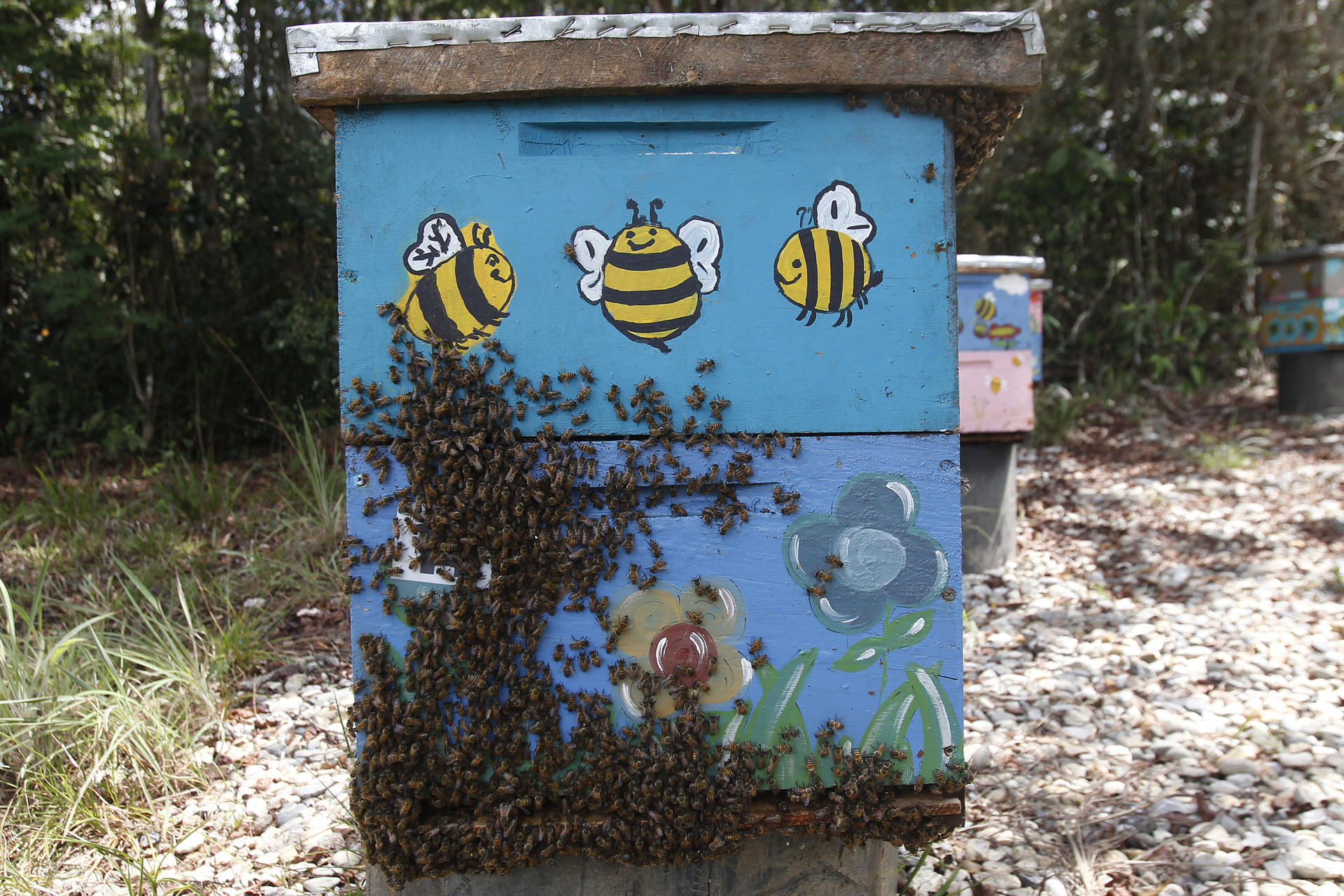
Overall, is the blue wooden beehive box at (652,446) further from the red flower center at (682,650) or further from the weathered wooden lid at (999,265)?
the weathered wooden lid at (999,265)

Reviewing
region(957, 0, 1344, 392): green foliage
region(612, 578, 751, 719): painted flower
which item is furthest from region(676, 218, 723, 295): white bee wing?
region(957, 0, 1344, 392): green foliage

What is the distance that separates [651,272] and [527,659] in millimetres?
739

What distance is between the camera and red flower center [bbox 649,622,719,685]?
160cm

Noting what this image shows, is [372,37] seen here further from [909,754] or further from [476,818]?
[909,754]

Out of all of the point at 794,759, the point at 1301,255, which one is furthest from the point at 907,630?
the point at 1301,255

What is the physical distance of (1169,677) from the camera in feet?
10.6

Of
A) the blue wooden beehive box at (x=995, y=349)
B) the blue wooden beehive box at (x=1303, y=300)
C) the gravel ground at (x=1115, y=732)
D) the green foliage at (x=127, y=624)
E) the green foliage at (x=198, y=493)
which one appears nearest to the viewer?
the gravel ground at (x=1115, y=732)

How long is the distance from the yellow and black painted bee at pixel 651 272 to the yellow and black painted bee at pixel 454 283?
154mm

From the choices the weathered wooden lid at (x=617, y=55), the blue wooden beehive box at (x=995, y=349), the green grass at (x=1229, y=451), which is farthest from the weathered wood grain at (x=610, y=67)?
the green grass at (x=1229, y=451)

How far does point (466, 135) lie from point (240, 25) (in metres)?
6.54

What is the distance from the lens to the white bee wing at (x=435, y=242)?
1.55m

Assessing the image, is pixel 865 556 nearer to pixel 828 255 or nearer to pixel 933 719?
pixel 933 719

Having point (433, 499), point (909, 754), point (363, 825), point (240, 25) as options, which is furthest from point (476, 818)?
point (240, 25)

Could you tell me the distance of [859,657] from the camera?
1600 mm
